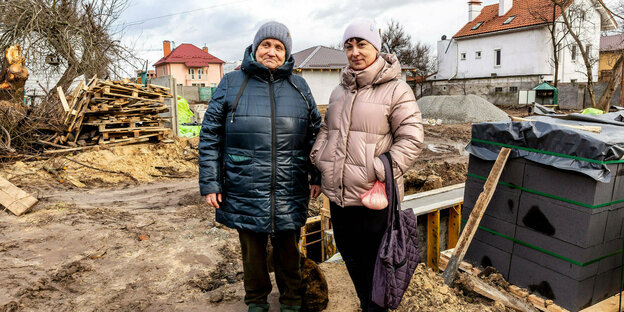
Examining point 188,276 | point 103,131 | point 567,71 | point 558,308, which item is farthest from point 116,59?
point 567,71

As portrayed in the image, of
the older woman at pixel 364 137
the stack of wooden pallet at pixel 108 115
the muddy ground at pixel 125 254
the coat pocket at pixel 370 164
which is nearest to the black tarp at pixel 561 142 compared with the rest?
the muddy ground at pixel 125 254

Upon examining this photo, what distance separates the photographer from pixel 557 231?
9.98 feet

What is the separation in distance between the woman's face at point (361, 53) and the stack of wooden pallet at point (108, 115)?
8.38 meters

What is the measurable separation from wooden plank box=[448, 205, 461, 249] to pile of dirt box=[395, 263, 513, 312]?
1924mm

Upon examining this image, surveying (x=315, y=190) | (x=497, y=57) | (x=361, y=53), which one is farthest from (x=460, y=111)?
(x=361, y=53)

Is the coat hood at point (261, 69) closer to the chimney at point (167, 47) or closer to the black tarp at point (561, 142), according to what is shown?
the black tarp at point (561, 142)

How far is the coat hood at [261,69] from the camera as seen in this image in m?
2.46

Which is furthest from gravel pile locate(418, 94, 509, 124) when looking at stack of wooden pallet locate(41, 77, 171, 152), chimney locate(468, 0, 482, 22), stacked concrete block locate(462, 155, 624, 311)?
stacked concrete block locate(462, 155, 624, 311)

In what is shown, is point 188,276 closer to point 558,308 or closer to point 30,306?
point 30,306

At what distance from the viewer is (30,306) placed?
319cm

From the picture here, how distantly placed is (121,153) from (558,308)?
29.7ft

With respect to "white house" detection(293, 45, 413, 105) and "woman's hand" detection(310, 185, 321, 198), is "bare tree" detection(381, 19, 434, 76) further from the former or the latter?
"woman's hand" detection(310, 185, 321, 198)

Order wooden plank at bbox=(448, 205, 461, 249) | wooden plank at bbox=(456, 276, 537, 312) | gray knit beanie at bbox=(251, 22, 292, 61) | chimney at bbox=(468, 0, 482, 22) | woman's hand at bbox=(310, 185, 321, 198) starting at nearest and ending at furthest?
1. gray knit beanie at bbox=(251, 22, 292, 61)
2. woman's hand at bbox=(310, 185, 321, 198)
3. wooden plank at bbox=(456, 276, 537, 312)
4. wooden plank at bbox=(448, 205, 461, 249)
5. chimney at bbox=(468, 0, 482, 22)

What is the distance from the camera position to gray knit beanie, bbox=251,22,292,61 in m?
2.49
